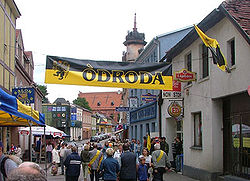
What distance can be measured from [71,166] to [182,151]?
27.3ft

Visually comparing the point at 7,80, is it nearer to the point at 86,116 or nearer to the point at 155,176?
the point at 155,176

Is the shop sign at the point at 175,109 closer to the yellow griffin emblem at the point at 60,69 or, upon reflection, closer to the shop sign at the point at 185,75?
the shop sign at the point at 185,75

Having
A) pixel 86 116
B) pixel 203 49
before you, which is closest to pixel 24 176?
pixel 203 49

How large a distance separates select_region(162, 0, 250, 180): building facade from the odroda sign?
2211 millimetres

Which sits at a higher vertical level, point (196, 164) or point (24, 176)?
point (24, 176)

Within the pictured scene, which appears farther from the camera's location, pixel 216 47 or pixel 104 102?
pixel 104 102

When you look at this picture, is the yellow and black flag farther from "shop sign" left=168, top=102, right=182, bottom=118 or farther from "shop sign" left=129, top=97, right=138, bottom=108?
"shop sign" left=129, top=97, right=138, bottom=108

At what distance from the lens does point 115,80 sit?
12.4m

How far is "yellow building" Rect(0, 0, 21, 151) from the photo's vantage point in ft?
64.4

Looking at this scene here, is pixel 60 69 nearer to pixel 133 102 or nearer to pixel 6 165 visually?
pixel 6 165

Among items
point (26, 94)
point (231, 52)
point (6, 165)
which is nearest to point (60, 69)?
point (231, 52)

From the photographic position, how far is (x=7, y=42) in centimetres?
2081

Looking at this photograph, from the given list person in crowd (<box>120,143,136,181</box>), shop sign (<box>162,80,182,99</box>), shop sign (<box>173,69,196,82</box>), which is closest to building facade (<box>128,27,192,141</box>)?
shop sign (<box>162,80,182,99</box>)

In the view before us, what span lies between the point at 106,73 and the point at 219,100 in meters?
4.78
